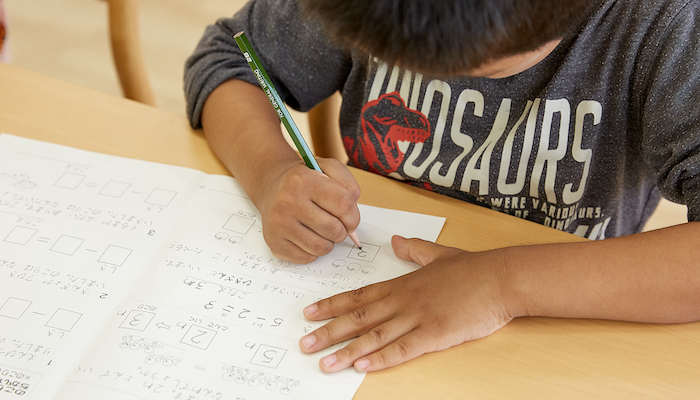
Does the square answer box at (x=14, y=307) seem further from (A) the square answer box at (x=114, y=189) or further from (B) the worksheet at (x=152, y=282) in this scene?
(A) the square answer box at (x=114, y=189)

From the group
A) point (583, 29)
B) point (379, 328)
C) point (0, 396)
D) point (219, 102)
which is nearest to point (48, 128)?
point (219, 102)

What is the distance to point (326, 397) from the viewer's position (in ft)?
1.44

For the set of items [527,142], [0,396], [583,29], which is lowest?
[0,396]

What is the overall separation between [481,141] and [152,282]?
0.40 m

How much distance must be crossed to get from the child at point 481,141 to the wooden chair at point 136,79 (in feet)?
0.43

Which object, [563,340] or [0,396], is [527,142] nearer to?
[563,340]

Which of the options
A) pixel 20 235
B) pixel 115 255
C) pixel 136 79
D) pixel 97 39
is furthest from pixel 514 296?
pixel 97 39

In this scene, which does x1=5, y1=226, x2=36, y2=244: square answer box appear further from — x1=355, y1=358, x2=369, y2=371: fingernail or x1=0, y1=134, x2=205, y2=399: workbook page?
x1=355, y1=358, x2=369, y2=371: fingernail

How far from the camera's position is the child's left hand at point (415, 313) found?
1.54ft

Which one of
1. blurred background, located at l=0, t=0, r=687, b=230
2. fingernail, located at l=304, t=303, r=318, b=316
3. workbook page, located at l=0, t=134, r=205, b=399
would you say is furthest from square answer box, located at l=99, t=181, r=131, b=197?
blurred background, located at l=0, t=0, r=687, b=230

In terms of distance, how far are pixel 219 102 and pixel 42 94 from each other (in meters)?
0.25

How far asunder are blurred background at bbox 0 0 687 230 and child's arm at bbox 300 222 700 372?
1165 mm

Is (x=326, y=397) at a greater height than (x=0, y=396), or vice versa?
(x=326, y=397)

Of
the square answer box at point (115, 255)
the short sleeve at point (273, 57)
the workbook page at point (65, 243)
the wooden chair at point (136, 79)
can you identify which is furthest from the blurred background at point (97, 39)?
the square answer box at point (115, 255)
